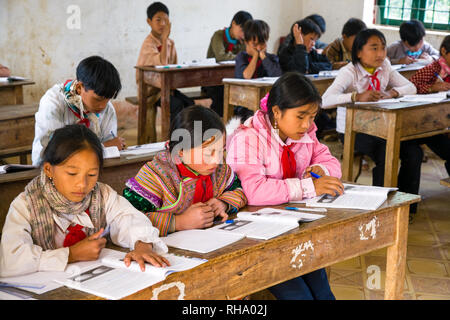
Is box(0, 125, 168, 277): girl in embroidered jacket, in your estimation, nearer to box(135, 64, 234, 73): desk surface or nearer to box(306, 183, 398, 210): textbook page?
box(306, 183, 398, 210): textbook page

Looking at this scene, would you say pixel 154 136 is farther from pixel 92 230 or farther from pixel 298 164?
pixel 92 230

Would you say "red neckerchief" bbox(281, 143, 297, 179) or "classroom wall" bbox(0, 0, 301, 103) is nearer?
"red neckerchief" bbox(281, 143, 297, 179)

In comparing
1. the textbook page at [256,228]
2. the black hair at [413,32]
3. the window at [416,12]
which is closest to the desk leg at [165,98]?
the black hair at [413,32]

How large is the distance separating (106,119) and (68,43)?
333 centimetres

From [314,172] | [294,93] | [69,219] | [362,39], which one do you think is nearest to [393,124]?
[362,39]

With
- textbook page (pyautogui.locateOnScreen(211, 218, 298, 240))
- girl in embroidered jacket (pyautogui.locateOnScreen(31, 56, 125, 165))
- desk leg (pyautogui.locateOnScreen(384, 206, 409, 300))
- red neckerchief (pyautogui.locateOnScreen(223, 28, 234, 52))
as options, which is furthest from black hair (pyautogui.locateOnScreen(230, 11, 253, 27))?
textbook page (pyautogui.locateOnScreen(211, 218, 298, 240))

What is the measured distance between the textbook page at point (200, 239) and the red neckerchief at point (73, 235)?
241 mm

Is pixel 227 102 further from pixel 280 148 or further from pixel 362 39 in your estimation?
pixel 280 148

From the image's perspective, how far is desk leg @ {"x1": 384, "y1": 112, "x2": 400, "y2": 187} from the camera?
3428mm

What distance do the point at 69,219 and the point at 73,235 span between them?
5cm

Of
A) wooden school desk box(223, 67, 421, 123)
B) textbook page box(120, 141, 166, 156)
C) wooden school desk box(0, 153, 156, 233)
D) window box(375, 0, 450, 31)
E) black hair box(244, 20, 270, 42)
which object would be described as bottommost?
wooden school desk box(0, 153, 156, 233)

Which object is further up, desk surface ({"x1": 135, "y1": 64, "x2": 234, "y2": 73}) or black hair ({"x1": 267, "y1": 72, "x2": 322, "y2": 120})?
black hair ({"x1": 267, "y1": 72, "x2": 322, "y2": 120})

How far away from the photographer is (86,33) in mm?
6348

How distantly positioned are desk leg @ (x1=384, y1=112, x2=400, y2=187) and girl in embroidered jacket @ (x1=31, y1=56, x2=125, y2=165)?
1.55m
